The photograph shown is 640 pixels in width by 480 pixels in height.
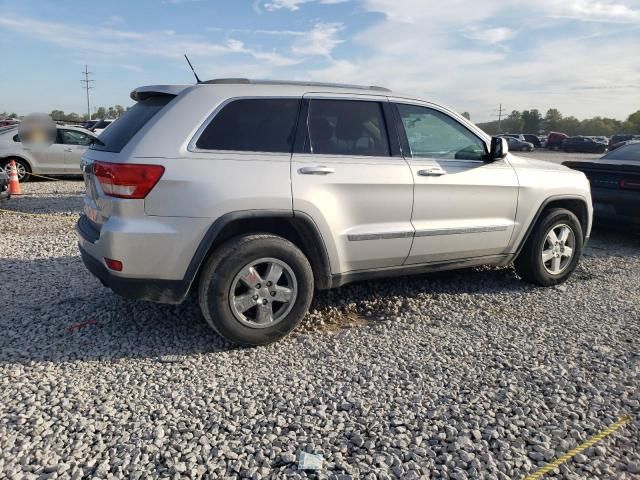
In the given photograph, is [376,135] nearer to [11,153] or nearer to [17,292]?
[17,292]

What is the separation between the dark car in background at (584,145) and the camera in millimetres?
44719

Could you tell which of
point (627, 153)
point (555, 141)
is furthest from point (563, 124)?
point (627, 153)

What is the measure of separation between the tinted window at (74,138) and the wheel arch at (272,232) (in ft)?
37.1

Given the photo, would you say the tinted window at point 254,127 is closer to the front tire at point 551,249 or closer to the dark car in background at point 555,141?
the front tire at point 551,249

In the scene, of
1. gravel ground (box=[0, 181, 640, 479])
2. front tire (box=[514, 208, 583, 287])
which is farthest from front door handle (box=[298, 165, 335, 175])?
front tire (box=[514, 208, 583, 287])

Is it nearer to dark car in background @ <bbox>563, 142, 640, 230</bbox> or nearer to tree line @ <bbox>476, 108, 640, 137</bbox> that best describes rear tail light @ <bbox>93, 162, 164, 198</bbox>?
dark car in background @ <bbox>563, 142, 640, 230</bbox>

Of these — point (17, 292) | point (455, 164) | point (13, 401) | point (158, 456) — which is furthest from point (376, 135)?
point (17, 292)

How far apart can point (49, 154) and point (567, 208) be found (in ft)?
40.7

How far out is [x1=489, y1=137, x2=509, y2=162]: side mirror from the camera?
4505mm

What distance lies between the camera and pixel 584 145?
148 feet

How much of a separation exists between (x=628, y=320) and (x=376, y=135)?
8.78 ft

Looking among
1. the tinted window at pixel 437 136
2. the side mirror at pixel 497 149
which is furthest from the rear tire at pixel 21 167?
the side mirror at pixel 497 149

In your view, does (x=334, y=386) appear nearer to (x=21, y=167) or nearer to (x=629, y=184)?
(x=629, y=184)

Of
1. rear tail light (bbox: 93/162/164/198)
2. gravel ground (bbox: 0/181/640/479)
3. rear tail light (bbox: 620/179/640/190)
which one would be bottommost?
gravel ground (bbox: 0/181/640/479)
